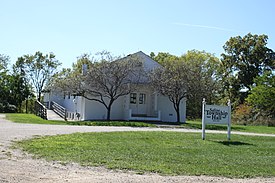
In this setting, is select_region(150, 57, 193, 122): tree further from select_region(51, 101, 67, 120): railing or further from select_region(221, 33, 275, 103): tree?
select_region(221, 33, 275, 103): tree

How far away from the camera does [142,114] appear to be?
35.8 m

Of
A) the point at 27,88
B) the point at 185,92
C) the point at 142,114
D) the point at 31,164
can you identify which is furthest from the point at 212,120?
the point at 27,88

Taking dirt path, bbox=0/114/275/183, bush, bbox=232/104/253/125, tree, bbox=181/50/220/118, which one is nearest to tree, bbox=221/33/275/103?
tree, bbox=181/50/220/118

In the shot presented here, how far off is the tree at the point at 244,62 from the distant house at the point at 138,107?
19.6m

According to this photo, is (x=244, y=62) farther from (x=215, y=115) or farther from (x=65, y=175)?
(x=65, y=175)

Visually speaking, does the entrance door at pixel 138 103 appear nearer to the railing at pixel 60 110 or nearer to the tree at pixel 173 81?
the tree at pixel 173 81

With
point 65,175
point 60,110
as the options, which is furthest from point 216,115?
point 60,110

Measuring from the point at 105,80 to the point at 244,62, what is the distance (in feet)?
92.4

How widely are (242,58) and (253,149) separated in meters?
40.4

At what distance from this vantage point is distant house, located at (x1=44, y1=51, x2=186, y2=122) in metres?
33.8

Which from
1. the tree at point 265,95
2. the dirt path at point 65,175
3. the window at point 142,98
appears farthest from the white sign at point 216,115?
the tree at point 265,95

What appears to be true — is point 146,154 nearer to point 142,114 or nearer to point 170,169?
point 170,169

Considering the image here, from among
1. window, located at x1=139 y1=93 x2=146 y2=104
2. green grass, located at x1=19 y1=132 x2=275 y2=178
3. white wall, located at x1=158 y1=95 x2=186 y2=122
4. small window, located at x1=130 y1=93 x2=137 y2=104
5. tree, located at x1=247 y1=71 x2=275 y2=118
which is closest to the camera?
green grass, located at x1=19 y1=132 x2=275 y2=178

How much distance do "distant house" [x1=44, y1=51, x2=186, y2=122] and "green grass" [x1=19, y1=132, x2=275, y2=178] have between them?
17465mm
